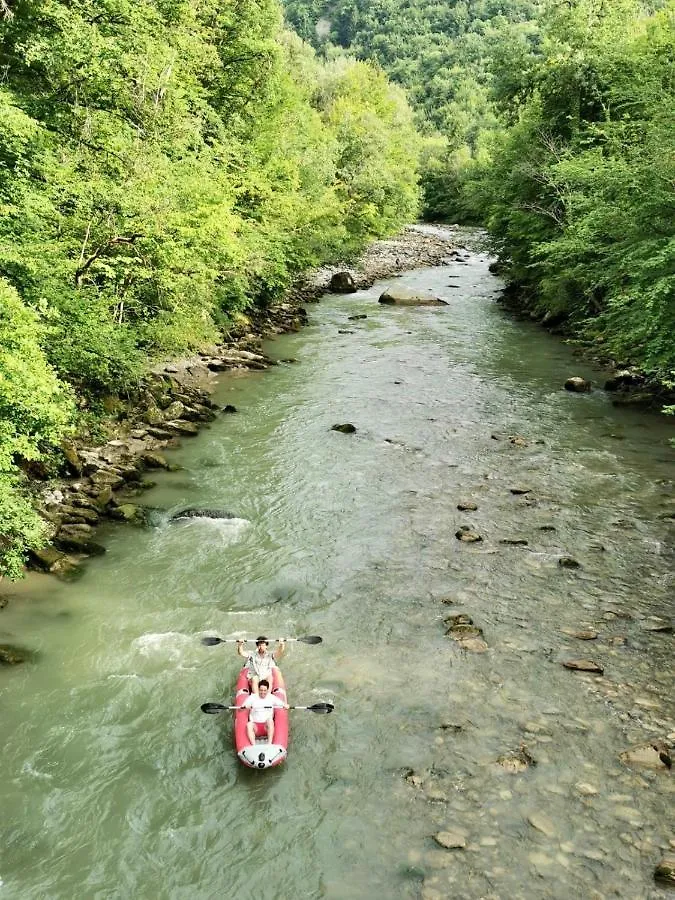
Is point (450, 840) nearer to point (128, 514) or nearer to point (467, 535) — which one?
point (467, 535)

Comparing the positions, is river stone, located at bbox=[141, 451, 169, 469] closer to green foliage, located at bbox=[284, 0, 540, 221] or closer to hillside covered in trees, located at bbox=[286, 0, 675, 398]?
hillside covered in trees, located at bbox=[286, 0, 675, 398]

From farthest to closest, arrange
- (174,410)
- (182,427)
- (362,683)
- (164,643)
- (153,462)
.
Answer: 1. (174,410)
2. (182,427)
3. (153,462)
4. (164,643)
5. (362,683)

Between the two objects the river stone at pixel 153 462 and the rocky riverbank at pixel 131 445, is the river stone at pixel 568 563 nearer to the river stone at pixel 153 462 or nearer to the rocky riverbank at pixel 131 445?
the rocky riverbank at pixel 131 445

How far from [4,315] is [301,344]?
2021cm

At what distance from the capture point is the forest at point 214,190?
13.6 m

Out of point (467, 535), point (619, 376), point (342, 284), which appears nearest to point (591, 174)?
point (619, 376)

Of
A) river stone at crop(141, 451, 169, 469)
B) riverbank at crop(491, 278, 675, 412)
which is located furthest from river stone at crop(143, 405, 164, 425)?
riverbank at crop(491, 278, 675, 412)

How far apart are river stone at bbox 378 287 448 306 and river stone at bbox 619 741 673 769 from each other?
31.4 m

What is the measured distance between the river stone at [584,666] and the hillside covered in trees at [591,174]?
20.5 feet

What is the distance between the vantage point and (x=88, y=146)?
54.6 ft

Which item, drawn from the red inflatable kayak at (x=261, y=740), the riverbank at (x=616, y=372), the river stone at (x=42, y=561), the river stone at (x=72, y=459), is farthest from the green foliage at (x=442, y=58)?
the red inflatable kayak at (x=261, y=740)

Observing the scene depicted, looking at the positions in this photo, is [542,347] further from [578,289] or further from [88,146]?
[88,146]

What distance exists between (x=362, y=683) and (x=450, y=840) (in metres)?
2.80

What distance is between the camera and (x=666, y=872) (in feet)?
23.0
